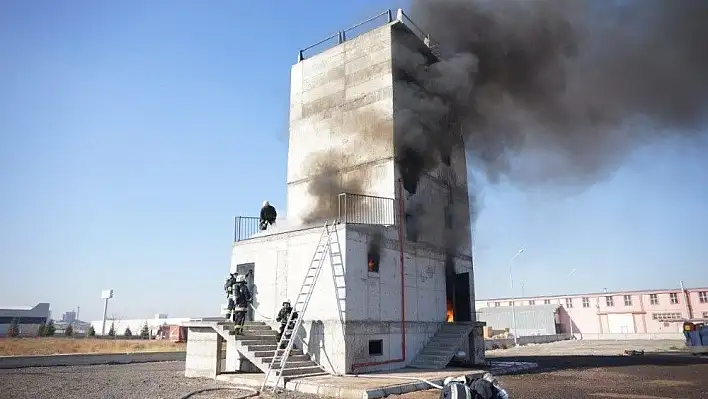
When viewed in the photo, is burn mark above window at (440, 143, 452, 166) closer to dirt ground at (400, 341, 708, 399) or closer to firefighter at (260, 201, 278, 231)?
firefighter at (260, 201, 278, 231)

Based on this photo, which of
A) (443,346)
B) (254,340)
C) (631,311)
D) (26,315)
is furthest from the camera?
(26,315)

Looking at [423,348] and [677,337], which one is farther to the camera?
[677,337]

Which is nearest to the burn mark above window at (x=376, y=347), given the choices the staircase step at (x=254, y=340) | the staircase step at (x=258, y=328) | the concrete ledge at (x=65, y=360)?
the staircase step at (x=254, y=340)

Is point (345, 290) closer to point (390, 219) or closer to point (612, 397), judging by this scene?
point (390, 219)

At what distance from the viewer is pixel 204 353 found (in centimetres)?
1677

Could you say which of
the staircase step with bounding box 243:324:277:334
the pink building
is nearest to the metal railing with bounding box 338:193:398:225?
the staircase step with bounding box 243:324:277:334

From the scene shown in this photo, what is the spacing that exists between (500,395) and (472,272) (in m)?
17.6

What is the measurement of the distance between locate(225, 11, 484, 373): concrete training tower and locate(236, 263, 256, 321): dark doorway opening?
8 centimetres

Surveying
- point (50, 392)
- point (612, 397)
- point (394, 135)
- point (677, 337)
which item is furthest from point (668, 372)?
point (677, 337)

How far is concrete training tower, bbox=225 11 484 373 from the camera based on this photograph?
17.0 metres

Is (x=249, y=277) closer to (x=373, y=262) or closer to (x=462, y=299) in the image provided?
(x=373, y=262)

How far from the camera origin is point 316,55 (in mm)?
25312

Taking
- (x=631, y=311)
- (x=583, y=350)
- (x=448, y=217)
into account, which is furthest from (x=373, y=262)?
(x=631, y=311)

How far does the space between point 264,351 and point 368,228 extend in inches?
233
